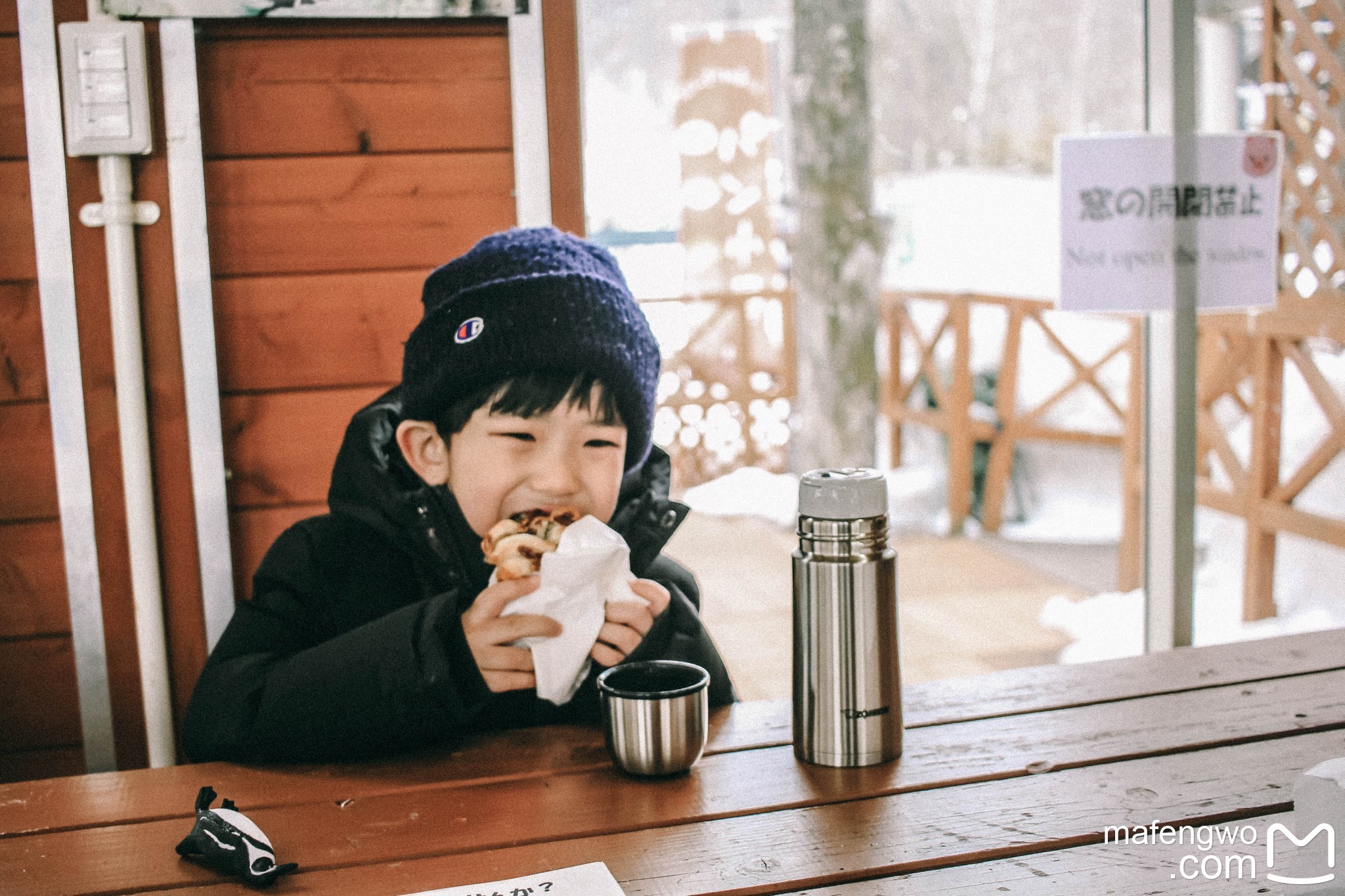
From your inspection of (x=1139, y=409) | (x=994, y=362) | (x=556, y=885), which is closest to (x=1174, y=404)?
(x=556, y=885)

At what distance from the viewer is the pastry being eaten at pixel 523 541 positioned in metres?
1.10

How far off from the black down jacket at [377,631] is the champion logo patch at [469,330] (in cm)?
19

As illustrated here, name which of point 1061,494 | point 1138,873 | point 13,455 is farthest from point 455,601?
point 1061,494

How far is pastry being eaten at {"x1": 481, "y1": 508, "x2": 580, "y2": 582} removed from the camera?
43.1 inches

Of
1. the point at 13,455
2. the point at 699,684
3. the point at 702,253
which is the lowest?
the point at 699,684

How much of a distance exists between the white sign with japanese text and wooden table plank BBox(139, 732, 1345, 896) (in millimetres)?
1175

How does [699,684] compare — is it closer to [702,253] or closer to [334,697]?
[334,697]

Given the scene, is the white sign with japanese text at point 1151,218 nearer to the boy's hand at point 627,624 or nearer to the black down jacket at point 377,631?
the black down jacket at point 377,631

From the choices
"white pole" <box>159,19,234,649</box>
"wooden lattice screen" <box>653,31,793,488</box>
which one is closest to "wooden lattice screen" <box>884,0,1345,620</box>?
"white pole" <box>159,19,234,649</box>

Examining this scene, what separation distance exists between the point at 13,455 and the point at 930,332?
14.0 feet

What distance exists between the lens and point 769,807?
945 millimetres

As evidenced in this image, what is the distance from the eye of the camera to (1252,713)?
115 centimetres

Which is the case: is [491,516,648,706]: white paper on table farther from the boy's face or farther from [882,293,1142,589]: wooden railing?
[882,293,1142,589]: wooden railing

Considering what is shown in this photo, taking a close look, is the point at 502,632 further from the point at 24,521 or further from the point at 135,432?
the point at 24,521
